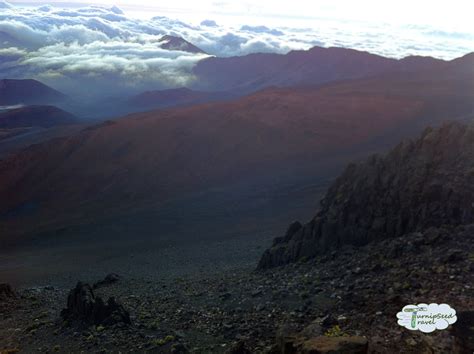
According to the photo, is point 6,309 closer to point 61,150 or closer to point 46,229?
point 46,229

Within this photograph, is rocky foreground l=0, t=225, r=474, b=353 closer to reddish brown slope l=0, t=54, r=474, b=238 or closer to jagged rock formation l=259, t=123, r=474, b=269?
jagged rock formation l=259, t=123, r=474, b=269

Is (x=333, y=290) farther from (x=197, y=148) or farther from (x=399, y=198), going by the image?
(x=197, y=148)

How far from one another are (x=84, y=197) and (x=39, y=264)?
55.7 feet

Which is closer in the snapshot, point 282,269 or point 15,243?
point 282,269

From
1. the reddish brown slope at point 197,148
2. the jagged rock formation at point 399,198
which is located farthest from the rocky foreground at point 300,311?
the reddish brown slope at point 197,148

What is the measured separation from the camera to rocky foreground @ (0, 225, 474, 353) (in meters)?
9.62

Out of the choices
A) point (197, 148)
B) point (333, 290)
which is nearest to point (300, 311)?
point (333, 290)

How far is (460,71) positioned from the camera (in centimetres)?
8981

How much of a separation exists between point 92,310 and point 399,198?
37.2ft

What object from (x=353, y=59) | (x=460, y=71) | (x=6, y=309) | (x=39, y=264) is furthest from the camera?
(x=353, y=59)

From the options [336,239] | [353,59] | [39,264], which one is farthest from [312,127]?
[353,59]

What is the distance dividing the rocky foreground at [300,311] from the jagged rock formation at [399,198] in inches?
49.9

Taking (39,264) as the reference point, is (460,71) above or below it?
above

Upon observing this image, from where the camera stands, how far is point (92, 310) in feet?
54.2
